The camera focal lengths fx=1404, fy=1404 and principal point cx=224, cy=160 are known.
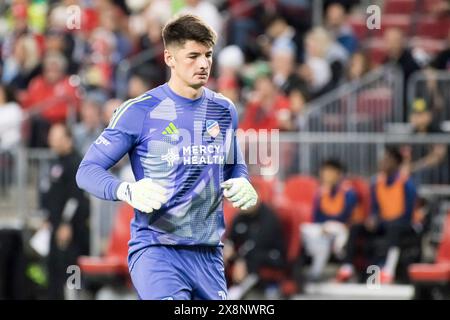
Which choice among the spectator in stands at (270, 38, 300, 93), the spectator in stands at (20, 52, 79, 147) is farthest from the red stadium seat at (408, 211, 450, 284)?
the spectator in stands at (20, 52, 79, 147)

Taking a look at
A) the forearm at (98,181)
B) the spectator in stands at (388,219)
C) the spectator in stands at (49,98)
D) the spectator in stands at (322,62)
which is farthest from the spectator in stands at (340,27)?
the forearm at (98,181)

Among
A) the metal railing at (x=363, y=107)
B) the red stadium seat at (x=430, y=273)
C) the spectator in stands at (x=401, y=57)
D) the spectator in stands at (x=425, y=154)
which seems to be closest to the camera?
the red stadium seat at (x=430, y=273)

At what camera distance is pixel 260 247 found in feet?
48.0

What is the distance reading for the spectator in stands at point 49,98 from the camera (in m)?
17.8

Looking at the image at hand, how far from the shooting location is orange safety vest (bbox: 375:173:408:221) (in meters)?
14.9

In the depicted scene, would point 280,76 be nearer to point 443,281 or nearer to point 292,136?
point 292,136

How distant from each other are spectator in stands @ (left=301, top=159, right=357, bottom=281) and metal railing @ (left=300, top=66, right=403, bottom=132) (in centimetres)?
87

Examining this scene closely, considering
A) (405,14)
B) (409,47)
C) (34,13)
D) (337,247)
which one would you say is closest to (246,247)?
(337,247)

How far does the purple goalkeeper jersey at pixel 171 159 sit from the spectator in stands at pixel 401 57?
26.8ft

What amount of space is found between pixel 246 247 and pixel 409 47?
389cm

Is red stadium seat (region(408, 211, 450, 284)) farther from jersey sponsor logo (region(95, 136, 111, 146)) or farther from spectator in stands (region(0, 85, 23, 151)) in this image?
jersey sponsor logo (region(95, 136, 111, 146))

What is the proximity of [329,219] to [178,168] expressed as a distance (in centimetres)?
732

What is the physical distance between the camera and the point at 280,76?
17.1 meters

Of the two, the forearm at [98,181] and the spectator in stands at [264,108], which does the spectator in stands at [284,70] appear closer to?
the spectator in stands at [264,108]
